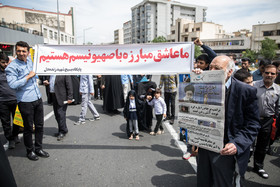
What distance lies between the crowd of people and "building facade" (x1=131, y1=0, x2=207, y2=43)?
3158 inches

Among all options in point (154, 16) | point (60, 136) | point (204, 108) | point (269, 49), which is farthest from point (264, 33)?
point (204, 108)

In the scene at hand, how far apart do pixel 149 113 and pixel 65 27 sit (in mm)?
65651

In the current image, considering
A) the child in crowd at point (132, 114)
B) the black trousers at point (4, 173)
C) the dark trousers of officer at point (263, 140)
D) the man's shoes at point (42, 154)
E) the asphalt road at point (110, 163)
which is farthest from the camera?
the child in crowd at point (132, 114)

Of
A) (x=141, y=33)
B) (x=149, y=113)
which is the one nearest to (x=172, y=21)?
(x=141, y=33)

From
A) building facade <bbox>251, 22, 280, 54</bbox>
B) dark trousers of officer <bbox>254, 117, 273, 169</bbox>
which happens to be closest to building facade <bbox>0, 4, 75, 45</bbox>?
dark trousers of officer <bbox>254, 117, 273, 169</bbox>

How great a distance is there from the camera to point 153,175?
3.11 metres

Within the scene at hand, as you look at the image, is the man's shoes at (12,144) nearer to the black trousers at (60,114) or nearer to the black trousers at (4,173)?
the black trousers at (60,114)

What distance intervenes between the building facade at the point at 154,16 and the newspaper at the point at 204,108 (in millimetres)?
83411

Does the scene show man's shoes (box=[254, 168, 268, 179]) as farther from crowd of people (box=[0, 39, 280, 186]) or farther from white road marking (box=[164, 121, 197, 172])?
white road marking (box=[164, 121, 197, 172])

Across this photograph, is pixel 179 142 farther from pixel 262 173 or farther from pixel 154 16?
pixel 154 16

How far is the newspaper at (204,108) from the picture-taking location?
5.96 feet

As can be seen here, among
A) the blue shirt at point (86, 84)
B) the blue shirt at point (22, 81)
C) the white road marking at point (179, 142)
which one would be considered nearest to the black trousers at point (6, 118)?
the blue shirt at point (22, 81)

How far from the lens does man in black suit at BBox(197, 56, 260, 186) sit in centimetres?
187

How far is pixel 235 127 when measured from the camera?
1908mm
